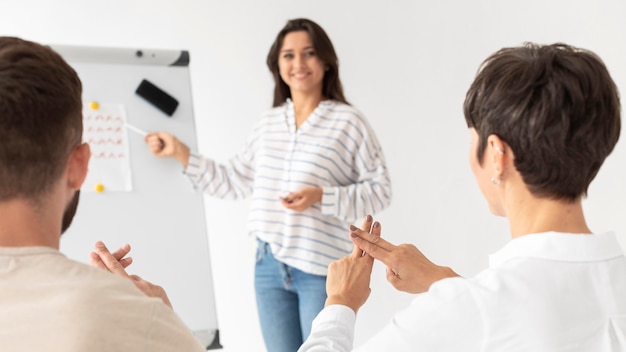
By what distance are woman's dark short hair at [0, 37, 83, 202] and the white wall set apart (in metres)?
2.60

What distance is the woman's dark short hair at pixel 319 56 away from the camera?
2.83 meters

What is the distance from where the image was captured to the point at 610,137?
127 cm

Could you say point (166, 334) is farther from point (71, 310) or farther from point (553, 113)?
point (553, 113)

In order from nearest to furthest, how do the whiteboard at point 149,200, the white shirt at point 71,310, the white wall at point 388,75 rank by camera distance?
1. the white shirt at point 71,310
2. the whiteboard at point 149,200
3. the white wall at point 388,75

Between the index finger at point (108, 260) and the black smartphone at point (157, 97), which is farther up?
the black smartphone at point (157, 97)

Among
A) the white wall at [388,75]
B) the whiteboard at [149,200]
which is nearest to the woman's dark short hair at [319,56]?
the whiteboard at [149,200]

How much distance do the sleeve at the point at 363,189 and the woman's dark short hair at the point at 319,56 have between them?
0.61 feet

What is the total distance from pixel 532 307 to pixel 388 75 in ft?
9.97

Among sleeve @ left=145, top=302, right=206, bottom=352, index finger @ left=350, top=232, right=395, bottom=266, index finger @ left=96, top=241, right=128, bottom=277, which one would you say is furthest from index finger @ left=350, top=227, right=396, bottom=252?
sleeve @ left=145, top=302, right=206, bottom=352

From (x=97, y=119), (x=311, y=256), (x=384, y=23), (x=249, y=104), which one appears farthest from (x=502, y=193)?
(x=384, y=23)

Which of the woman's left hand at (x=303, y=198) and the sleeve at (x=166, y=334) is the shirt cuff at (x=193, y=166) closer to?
the woman's left hand at (x=303, y=198)

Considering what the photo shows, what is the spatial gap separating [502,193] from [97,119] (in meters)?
1.67

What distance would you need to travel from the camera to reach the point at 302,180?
2717mm

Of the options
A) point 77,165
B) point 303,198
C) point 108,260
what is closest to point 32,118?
point 77,165
